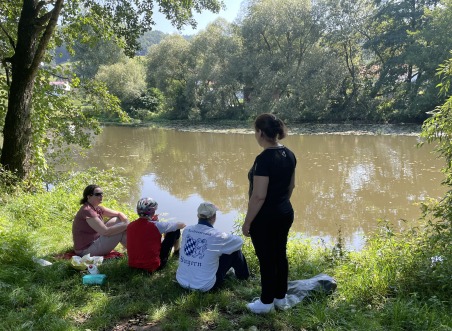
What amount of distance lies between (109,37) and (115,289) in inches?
239

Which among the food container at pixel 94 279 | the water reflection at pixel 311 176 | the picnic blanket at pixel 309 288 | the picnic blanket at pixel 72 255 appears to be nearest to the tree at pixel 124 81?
the water reflection at pixel 311 176

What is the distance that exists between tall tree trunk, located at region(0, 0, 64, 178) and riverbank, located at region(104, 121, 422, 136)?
18494 millimetres

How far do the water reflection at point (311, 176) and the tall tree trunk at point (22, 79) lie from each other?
A: 3326 mm

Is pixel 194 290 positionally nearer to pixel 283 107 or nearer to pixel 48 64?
pixel 48 64

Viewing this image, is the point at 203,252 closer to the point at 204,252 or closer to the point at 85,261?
the point at 204,252

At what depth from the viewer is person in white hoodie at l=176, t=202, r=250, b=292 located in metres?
3.37

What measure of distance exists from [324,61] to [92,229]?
2435 centimetres

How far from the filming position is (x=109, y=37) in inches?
322

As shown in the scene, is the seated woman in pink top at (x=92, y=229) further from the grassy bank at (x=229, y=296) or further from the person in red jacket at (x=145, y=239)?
the person in red jacket at (x=145, y=239)

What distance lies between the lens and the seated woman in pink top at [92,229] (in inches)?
167

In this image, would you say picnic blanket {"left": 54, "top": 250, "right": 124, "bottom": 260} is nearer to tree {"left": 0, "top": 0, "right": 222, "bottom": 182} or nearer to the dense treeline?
tree {"left": 0, "top": 0, "right": 222, "bottom": 182}

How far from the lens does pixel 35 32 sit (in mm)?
6605

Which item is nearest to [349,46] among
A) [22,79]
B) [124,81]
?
[124,81]

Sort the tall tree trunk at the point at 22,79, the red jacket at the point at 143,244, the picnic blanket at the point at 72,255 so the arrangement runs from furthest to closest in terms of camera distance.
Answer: the tall tree trunk at the point at 22,79, the picnic blanket at the point at 72,255, the red jacket at the point at 143,244
